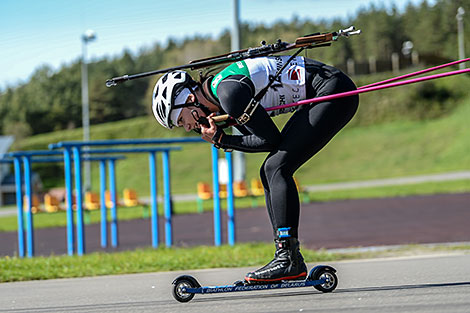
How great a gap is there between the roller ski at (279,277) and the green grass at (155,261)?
2926 mm

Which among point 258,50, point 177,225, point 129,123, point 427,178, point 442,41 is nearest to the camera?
point 258,50

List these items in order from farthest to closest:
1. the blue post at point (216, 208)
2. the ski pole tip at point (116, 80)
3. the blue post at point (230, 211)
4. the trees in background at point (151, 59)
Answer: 1. the trees in background at point (151, 59)
2. the blue post at point (216, 208)
3. the blue post at point (230, 211)
4. the ski pole tip at point (116, 80)

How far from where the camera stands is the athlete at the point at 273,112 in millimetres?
4461

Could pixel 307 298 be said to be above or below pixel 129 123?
below

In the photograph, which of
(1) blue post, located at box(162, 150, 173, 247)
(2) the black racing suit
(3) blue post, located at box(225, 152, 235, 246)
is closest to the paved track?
(1) blue post, located at box(162, 150, 173, 247)

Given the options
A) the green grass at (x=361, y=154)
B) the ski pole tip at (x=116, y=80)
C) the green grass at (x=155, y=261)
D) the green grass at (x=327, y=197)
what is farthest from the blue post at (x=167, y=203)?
the green grass at (x=361, y=154)

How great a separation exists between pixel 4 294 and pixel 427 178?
92.0ft

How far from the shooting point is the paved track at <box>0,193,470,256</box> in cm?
1188

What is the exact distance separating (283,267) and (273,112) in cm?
103

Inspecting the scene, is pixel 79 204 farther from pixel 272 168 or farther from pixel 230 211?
pixel 272 168

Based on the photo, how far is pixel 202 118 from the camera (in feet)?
15.2

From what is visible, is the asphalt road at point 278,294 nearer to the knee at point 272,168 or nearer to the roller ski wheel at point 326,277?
the roller ski wheel at point 326,277

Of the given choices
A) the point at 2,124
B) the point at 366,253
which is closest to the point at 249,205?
the point at 366,253

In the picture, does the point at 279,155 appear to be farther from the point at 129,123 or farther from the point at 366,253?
the point at 129,123
